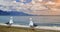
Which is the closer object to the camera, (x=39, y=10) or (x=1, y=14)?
(x=39, y=10)

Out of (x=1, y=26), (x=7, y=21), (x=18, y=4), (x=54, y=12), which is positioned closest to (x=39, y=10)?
(x=54, y=12)

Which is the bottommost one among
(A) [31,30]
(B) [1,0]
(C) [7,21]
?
(A) [31,30]

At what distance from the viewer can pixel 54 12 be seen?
1.89 m

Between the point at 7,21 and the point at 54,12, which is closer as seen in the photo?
the point at 54,12

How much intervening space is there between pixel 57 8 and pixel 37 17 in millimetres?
350

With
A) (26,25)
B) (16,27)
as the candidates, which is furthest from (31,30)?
(16,27)

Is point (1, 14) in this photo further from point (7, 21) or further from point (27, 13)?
point (27, 13)

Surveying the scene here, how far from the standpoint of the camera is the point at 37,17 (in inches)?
78.1

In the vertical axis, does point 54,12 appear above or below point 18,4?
below

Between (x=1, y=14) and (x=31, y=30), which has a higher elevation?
(x=1, y=14)

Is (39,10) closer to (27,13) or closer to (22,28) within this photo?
(27,13)

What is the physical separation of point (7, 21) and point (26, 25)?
1.16 ft

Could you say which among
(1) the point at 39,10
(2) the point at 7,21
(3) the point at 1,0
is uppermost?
(3) the point at 1,0

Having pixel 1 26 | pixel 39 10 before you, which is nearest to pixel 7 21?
pixel 1 26
